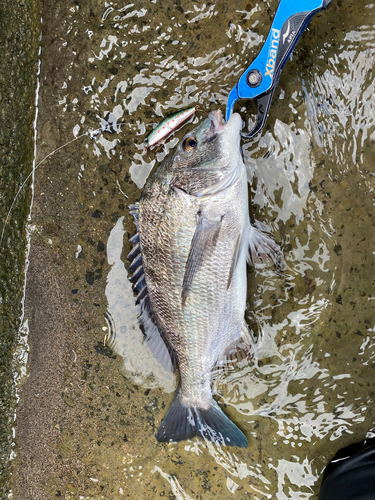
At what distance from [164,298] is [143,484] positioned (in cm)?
162

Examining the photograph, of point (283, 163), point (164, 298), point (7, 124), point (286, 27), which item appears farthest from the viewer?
point (7, 124)

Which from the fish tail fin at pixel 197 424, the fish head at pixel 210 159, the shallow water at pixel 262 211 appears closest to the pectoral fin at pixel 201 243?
the fish head at pixel 210 159

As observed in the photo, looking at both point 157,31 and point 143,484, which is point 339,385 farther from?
point 157,31

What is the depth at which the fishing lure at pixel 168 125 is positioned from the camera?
87.7 inches

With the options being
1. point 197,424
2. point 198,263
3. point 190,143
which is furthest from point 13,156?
point 197,424

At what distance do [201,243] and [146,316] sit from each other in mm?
742

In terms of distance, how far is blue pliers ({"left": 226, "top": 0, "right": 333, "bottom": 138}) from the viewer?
1.87 meters

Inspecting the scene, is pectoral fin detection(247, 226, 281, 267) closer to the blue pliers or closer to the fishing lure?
the blue pliers

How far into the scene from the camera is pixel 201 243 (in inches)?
76.8

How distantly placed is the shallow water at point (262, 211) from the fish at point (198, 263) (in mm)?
209

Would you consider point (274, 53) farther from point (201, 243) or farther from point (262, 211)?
point (201, 243)

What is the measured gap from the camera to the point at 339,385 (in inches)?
92.1

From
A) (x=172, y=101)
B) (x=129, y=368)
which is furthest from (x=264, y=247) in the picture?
(x=129, y=368)

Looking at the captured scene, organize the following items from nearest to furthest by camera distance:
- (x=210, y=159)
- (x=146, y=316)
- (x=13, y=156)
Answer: (x=210, y=159)
(x=146, y=316)
(x=13, y=156)
